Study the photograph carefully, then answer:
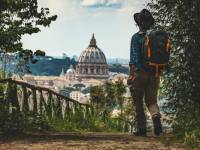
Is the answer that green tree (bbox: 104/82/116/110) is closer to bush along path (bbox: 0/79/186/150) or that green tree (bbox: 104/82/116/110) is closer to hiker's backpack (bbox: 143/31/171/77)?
bush along path (bbox: 0/79/186/150)

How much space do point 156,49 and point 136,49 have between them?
0.36 m

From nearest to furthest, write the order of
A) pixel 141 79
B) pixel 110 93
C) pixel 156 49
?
pixel 156 49 < pixel 141 79 < pixel 110 93

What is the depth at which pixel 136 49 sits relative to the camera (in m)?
10.6

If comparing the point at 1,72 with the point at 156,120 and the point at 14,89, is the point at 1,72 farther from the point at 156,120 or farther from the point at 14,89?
the point at 156,120

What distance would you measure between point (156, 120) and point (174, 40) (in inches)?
104

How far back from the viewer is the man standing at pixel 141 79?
10.7 m

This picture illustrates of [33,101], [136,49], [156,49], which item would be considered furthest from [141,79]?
[33,101]

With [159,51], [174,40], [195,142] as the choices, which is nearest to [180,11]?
[174,40]

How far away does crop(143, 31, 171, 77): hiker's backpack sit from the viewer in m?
10.4

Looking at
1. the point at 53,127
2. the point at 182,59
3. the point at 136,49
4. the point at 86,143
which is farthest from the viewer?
the point at 53,127

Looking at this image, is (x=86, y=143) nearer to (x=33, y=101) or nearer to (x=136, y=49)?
(x=136, y=49)

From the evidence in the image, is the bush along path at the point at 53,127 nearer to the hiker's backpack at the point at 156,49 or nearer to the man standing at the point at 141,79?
the man standing at the point at 141,79

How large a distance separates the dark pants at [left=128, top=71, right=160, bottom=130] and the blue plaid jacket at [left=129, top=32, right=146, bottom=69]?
24 centimetres

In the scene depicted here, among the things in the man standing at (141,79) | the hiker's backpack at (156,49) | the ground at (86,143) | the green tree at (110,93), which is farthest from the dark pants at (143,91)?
the green tree at (110,93)
